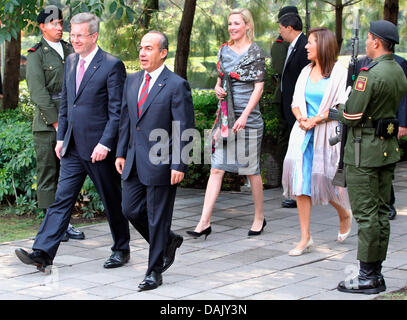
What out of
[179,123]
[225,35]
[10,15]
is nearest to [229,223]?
[179,123]

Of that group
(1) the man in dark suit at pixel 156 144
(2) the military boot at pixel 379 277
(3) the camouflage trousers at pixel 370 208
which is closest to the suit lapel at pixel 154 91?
(1) the man in dark suit at pixel 156 144

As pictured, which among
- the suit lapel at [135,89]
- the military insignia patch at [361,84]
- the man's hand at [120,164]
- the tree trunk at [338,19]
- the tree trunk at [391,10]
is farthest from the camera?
the tree trunk at [338,19]

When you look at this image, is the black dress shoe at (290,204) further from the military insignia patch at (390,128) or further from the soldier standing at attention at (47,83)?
the military insignia patch at (390,128)

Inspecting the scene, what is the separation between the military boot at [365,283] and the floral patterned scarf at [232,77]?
7.47 ft

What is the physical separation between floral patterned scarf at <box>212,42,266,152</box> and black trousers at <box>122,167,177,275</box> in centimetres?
181

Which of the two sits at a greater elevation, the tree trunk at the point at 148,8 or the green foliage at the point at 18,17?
the tree trunk at the point at 148,8

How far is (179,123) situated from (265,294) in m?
1.34

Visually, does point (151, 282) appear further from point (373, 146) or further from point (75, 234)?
point (75, 234)

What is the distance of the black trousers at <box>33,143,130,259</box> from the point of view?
231 inches

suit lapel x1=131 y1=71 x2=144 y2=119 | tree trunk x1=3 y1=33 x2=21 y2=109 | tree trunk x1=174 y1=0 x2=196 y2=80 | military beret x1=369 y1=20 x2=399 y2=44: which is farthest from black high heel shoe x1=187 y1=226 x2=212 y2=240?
tree trunk x1=3 y1=33 x2=21 y2=109

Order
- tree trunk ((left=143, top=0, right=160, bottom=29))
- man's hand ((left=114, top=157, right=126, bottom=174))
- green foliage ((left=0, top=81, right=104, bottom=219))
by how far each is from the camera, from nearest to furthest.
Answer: man's hand ((left=114, top=157, right=126, bottom=174))
green foliage ((left=0, top=81, right=104, bottom=219))
tree trunk ((left=143, top=0, right=160, bottom=29))

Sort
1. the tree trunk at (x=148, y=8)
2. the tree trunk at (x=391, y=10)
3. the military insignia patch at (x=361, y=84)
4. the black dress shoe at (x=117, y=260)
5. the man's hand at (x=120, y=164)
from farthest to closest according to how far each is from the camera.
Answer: the tree trunk at (x=148, y=8), the tree trunk at (x=391, y=10), the black dress shoe at (x=117, y=260), the man's hand at (x=120, y=164), the military insignia patch at (x=361, y=84)

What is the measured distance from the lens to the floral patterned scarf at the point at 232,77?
705 centimetres

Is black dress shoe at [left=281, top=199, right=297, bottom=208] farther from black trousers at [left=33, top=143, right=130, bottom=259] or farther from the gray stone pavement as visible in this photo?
black trousers at [left=33, top=143, right=130, bottom=259]
